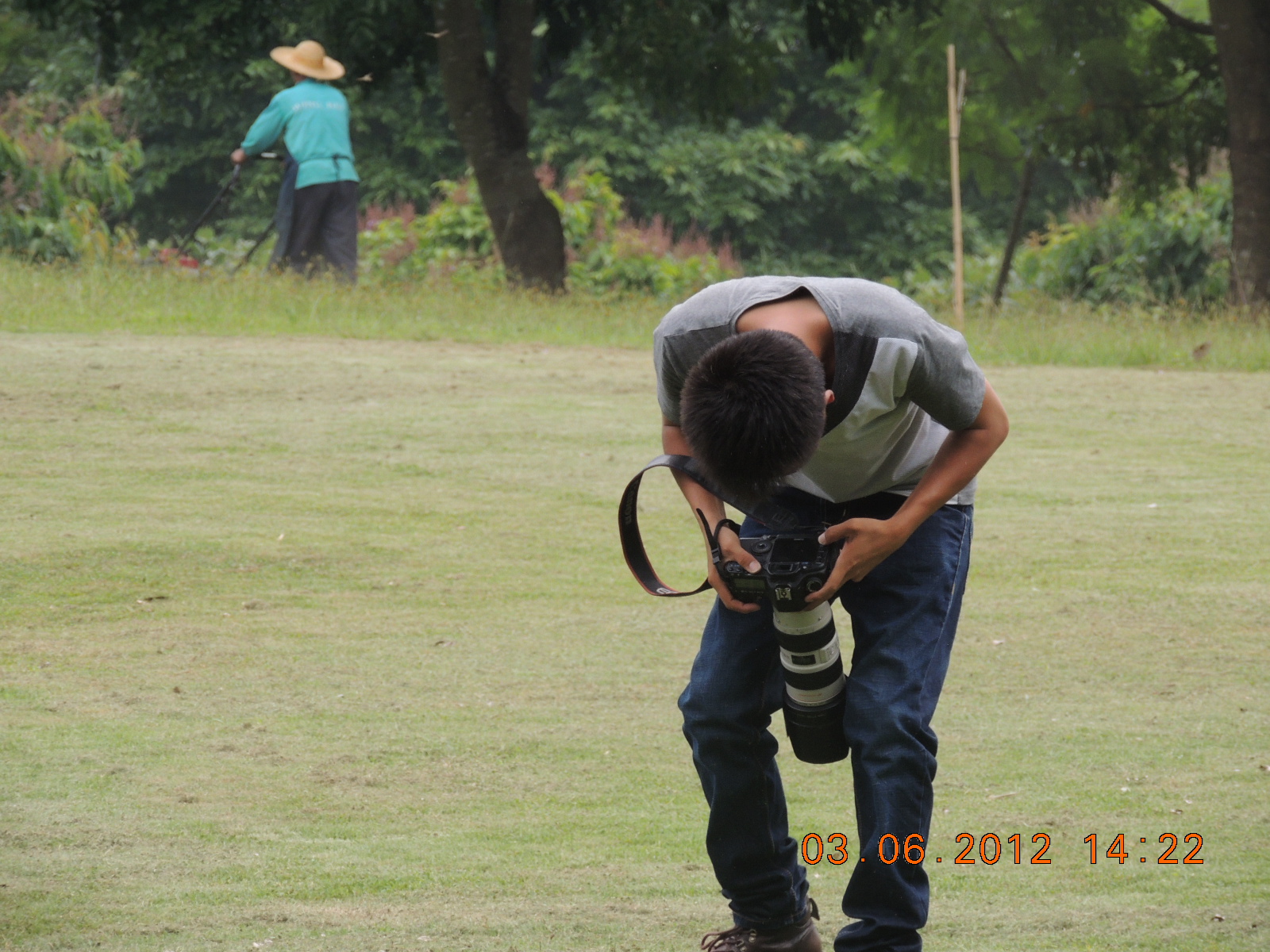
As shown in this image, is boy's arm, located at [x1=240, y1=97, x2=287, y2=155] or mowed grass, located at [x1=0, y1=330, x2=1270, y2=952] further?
boy's arm, located at [x1=240, y1=97, x2=287, y2=155]

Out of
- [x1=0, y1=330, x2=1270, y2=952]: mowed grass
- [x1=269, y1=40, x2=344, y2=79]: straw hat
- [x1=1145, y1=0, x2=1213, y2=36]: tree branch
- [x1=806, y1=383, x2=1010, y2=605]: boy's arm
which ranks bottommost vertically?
[x1=0, y1=330, x2=1270, y2=952]: mowed grass

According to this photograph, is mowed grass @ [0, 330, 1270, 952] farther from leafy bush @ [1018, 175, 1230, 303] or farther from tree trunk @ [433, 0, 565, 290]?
leafy bush @ [1018, 175, 1230, 303]

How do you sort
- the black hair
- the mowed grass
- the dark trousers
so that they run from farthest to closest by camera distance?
the dark trousers, the mowed grass, the black hair

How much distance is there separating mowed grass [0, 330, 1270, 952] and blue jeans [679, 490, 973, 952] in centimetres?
19

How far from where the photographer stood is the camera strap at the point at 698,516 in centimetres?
327

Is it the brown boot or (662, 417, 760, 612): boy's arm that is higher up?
(662, 417, 760, 612): boy's arm

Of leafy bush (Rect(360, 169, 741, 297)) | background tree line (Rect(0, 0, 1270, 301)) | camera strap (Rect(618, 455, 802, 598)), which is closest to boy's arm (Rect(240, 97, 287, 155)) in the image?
background tree line (Rect(0, 0, 1270, 301))

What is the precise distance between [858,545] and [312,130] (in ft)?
45.9

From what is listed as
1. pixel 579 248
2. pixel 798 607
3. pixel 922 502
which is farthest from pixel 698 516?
pixel 579 248

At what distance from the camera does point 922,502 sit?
10.7ft

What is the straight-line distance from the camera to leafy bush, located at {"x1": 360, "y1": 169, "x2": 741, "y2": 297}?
21.2m

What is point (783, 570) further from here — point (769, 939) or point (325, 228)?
point (325, 228)

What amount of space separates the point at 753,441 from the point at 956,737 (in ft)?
8.48

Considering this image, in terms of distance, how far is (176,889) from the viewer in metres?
3.81
